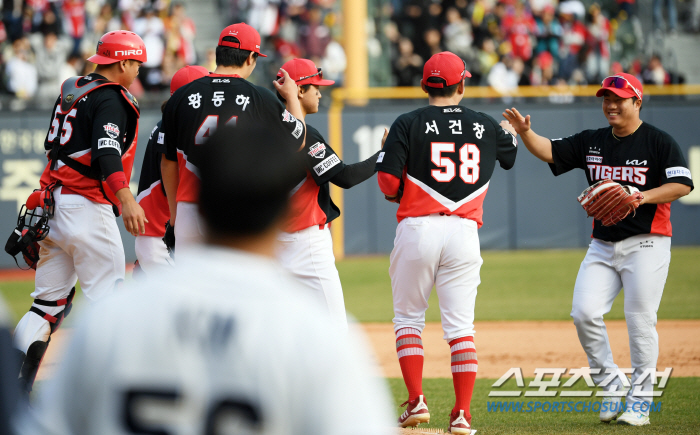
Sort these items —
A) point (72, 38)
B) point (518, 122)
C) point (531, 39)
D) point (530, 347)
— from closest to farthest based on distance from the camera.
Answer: point (518, 122)
point (530, 347)
point (72, 38)
point (531, 39)

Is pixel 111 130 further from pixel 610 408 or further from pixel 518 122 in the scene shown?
pixel 610 408

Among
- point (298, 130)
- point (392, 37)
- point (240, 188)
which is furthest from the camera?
point (392, 37)

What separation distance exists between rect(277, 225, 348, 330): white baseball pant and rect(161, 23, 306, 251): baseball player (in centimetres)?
62

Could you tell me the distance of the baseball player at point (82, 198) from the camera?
511 centimetres

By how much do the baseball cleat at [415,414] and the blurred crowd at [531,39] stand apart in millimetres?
12702

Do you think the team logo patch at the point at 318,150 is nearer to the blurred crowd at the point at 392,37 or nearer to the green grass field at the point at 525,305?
the green grass field at the point at 525,305

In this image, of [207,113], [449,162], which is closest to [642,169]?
[449,162]

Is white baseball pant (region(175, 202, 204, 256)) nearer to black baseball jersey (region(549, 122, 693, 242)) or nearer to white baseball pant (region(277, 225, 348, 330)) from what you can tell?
white baseball pant (region(277, 225, 348, 330))

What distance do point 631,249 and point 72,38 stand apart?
1480 centimetres

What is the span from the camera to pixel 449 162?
5.05 m

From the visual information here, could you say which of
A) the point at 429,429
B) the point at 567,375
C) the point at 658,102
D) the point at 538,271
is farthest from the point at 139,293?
the point at 658,102

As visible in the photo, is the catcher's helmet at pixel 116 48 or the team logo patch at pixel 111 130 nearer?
the team logo patch at pixel 111 130

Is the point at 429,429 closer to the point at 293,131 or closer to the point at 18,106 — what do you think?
the point at 293,131

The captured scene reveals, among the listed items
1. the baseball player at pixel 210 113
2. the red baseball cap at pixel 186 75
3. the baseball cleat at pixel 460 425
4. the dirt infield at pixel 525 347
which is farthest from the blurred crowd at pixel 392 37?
the baseball cleat at pixel 460 425
